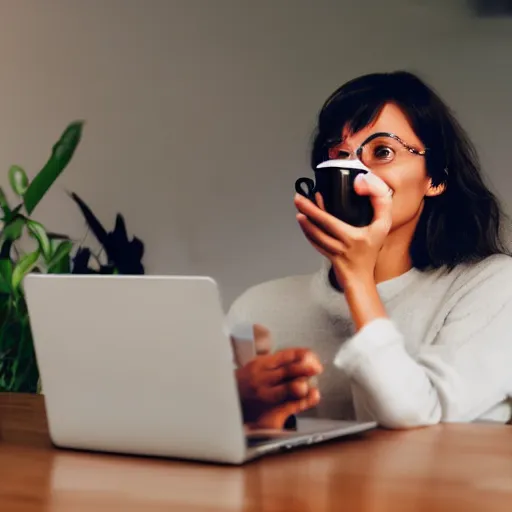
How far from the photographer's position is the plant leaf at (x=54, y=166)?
2.06 meters

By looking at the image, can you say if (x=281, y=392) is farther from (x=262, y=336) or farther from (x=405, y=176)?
(x=405, y=176)

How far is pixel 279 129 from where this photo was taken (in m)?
1.90

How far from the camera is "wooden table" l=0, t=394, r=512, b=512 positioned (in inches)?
31.8

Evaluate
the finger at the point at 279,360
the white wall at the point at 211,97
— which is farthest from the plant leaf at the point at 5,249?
the finger at the point at 279,360

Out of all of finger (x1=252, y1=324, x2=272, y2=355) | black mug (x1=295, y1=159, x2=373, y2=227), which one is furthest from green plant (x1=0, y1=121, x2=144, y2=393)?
black mug (x1=295, y1=159, x2=373, y2=227)

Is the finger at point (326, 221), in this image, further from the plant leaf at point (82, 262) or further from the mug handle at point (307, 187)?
the plant leaf at point (82, 262)

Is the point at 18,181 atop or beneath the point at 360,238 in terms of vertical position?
atop

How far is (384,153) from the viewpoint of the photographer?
1.77 meters

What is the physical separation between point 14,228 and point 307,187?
0.70m

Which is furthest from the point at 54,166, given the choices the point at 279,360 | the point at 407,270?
the point at 279,360

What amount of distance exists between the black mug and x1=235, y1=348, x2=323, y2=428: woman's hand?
429 millimetres

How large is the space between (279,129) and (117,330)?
97 centimetres

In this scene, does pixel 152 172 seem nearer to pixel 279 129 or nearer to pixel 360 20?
pixel 279 129

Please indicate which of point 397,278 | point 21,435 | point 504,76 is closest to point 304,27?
point 504,76
